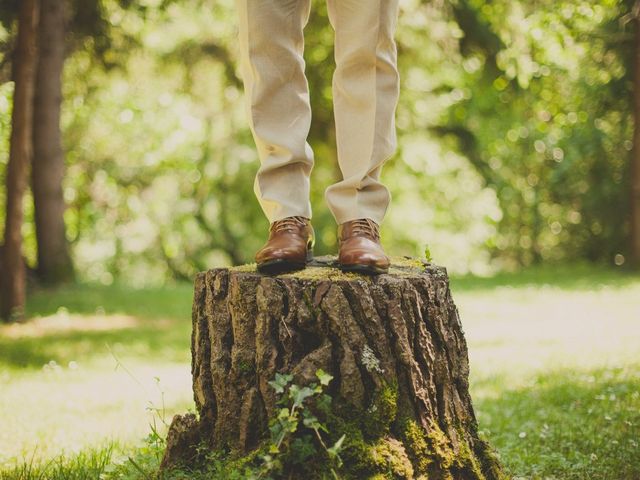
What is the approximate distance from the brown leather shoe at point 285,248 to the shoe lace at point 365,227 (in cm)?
21

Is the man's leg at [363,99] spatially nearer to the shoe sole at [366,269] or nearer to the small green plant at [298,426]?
the shoe sole at [366,269]

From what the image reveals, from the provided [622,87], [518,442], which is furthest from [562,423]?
[622,87]

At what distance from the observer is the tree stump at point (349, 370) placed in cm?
238

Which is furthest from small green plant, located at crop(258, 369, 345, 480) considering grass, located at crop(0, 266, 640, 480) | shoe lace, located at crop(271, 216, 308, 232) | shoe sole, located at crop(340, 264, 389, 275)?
shoe lace, located at crop(271, 216, 308, 232)

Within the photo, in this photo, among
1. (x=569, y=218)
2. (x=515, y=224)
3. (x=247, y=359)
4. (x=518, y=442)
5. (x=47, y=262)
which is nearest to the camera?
(x=247, y=359)

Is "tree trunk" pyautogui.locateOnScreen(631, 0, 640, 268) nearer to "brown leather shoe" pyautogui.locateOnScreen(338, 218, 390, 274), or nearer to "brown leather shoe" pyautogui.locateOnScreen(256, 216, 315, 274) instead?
"brown leather shoe" pyautogui.locateOnScreen(338, 218, 390, 274)

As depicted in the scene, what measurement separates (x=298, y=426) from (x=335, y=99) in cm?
137

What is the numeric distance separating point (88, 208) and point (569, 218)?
13057 millimetres

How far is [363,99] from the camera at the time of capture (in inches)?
113

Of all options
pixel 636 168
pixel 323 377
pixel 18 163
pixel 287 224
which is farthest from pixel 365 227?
pixel 636 168

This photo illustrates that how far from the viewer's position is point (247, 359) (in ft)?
8.20

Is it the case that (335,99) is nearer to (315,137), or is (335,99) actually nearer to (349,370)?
(349,370)

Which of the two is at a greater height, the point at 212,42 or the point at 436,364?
the point at 212,42

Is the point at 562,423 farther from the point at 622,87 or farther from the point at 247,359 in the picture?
the point at 622,87
